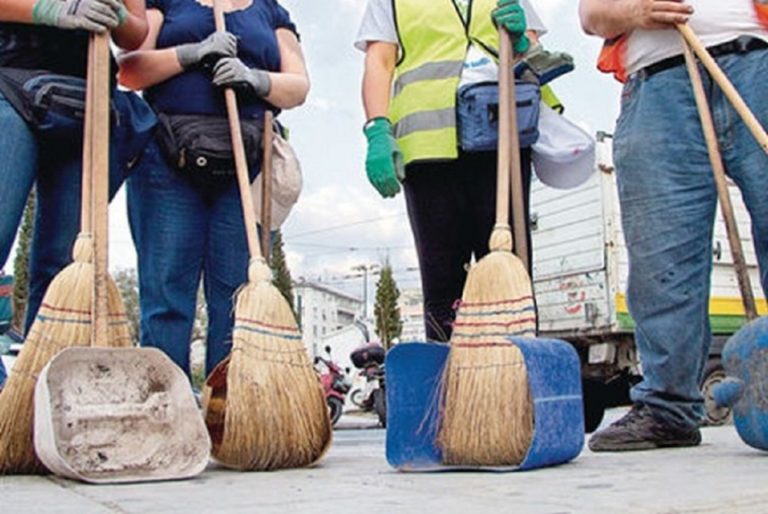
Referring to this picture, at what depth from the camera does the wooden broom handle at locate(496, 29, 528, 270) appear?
2.45 meters

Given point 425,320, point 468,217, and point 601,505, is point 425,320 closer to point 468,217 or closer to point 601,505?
point 468,217

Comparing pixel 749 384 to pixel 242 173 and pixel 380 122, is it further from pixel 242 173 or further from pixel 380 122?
pixel 242 173

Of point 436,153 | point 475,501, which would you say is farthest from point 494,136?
point 475,501

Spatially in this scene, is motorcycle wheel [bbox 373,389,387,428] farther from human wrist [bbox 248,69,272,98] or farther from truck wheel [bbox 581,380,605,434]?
human wrist [bbox 248,69,272,98]

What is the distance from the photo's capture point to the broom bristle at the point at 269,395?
2162 millimetres

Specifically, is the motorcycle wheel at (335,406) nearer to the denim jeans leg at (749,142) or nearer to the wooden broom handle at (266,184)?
the wooden broom handle at (266,184)

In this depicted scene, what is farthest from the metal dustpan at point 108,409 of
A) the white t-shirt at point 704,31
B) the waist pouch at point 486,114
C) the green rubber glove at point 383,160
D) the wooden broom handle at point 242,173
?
the white t-shirt at point 704,31

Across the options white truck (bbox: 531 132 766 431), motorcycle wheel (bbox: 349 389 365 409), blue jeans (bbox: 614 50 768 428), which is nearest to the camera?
blue jeans (bbox: 614 50 768 428)

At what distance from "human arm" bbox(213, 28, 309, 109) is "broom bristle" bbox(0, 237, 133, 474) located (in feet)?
2.10

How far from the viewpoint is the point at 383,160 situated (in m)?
2.58

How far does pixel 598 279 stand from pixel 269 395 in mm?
7511

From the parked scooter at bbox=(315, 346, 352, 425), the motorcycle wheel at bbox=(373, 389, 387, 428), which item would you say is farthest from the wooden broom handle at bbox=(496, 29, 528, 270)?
the parked scooter at bbox=(315, 346, 352, 425)

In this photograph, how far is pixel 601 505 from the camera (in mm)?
1386

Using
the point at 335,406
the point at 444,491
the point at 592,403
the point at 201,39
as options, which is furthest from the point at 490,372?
the point at 335,406
